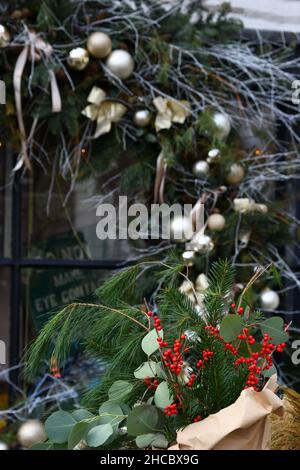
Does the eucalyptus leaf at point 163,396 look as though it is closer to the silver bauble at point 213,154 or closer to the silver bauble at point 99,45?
the silver bauble at point 213,154

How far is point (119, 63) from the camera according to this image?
307cm

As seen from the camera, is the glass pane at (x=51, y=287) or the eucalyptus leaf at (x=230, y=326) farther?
the glass pane at (x=51, y=287)

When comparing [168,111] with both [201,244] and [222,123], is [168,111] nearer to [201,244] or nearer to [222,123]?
[222,123]

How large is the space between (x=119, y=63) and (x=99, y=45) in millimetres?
110

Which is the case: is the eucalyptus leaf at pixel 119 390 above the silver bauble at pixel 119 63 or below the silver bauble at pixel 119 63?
below

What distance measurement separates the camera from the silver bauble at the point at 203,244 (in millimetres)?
3020

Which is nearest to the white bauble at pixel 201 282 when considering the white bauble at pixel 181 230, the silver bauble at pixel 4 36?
the white bauble at pixel 181 230

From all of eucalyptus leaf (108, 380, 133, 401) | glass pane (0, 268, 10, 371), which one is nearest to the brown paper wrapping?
eucalyptus leaf (108, 380, 133, 401)

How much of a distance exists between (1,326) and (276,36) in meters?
1.90

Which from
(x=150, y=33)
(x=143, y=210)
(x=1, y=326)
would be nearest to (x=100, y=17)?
(x=150, y=33)

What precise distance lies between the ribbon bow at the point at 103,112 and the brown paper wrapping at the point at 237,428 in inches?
85.4

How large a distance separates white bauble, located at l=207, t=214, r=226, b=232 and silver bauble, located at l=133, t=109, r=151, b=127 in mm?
492

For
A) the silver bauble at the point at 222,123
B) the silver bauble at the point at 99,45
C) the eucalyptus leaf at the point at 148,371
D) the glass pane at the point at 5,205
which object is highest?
the silver bauble at the point at 99,45

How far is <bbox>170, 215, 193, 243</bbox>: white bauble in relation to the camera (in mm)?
3080
